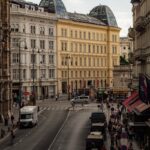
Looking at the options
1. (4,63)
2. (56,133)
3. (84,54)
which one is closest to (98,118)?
(56,133)

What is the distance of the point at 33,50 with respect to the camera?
12862cm

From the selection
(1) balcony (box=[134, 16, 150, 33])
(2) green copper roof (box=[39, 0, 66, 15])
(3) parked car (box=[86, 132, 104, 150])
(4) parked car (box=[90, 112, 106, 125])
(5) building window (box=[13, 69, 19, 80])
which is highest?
(2) green copper roof (box=[39, 0, 66, 15])

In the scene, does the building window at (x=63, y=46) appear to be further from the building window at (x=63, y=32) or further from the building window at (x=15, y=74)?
the building window at (x=15, y=74)

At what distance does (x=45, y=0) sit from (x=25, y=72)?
1162 inches

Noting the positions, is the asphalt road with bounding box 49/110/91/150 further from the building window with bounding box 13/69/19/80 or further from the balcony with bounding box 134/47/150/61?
the building window with bounding box 13/69/19/80

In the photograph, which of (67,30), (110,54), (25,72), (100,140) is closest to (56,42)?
(67,30)

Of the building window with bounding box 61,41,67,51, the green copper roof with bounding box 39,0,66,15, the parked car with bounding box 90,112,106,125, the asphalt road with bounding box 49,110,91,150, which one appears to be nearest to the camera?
the asphalt road with bounding box 49,110,91,150

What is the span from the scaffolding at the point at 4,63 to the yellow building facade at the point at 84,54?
60880mm

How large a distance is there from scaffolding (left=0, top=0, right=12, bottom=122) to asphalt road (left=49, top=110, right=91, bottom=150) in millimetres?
9493

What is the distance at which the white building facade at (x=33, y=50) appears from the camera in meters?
130

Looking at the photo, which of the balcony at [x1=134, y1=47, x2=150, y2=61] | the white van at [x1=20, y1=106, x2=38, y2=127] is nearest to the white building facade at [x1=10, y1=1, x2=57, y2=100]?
the white van at [x1=20, y1=106, x2=38, y2=127]

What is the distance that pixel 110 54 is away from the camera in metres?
171

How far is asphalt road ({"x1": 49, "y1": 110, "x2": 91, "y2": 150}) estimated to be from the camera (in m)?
53.4

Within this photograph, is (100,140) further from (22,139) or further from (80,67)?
(80,67)
